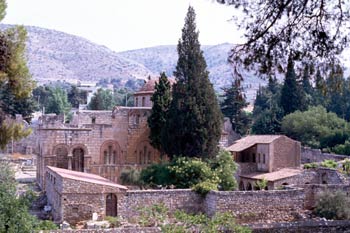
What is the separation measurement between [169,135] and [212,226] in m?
13.0

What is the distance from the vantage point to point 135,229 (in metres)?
17.4

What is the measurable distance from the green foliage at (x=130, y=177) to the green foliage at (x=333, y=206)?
9.85 m

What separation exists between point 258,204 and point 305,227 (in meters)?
3.84

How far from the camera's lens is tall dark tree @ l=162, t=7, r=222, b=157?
29359 mm

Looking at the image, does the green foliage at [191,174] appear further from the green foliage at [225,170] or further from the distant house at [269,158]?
the distant house at [269,158]

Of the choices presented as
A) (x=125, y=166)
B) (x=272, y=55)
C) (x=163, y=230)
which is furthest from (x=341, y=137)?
(x=272, y=55)

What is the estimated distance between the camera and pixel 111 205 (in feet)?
71.8

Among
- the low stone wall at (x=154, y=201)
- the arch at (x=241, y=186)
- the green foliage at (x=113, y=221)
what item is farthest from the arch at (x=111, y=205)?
the arch at (x=241, y=186)

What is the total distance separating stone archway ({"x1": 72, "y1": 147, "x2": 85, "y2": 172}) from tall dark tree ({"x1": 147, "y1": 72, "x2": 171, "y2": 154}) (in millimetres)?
3906

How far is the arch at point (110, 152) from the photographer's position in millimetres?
33875

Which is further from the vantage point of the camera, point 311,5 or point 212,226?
point 212,226

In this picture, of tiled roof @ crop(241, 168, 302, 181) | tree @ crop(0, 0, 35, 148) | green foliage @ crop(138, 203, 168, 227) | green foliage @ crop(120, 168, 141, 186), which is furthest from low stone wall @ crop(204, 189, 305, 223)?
tree @ crop(0, 0, 35, 148)

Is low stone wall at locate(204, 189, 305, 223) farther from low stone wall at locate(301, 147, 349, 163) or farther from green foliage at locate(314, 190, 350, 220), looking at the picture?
low stone wall at locate(301, 147, 349, 163)

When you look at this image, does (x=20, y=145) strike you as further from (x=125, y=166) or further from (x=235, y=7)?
(x=235, y=7)
